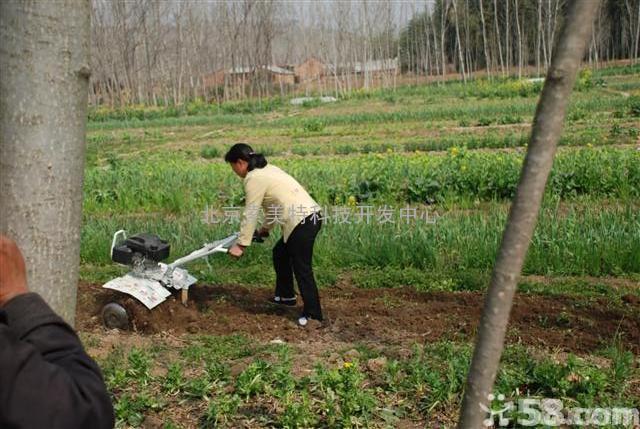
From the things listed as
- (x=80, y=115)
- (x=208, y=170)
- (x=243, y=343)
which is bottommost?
(x=243, y=343)

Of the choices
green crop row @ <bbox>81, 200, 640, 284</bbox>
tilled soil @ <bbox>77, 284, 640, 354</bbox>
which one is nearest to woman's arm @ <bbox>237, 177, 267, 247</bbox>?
tilled soil @ <bbox>77, 284, 640, 354</bbox>

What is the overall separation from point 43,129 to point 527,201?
1426 mm

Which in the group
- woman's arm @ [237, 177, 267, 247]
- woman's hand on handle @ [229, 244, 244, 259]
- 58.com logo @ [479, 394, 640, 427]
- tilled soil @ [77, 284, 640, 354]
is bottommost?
tilled soil @ [77, 284, 640, 354]

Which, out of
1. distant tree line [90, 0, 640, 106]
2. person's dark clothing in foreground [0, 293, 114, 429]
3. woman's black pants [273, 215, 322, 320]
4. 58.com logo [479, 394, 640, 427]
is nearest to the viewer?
person's dark clothing in foreground [0, 293, 114, 429]

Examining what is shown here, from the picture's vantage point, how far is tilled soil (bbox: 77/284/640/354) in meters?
4.76

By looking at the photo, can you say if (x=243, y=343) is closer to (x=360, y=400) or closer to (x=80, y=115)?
(x=360, y=400)

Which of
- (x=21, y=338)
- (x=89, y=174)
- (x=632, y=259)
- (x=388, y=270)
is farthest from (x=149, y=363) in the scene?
(x=89, y=174)

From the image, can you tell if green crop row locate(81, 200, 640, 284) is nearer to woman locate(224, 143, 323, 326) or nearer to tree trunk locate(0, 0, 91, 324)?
woman locate(224, 143, 323, 326)

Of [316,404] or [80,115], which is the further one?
[316,404]

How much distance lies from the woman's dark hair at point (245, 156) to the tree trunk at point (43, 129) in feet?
9.96

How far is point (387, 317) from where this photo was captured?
537cm

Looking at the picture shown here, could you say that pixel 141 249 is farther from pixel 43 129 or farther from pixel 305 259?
pixel 43 129

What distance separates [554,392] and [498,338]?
6.13ft

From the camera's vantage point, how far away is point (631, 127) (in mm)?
16312
